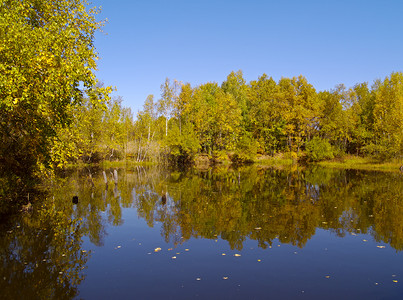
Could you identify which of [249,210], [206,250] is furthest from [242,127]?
[206,250]

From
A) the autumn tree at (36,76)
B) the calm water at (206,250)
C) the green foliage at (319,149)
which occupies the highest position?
the autumn tree at (36,76)

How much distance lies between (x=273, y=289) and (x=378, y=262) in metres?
5.56

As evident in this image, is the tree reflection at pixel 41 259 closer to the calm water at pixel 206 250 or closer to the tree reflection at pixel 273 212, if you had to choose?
the calm water at pixel 206 250

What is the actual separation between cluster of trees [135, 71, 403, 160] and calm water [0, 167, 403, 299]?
48.9 m

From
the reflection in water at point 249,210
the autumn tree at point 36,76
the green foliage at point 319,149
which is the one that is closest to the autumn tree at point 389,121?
the green foliage at point 319,149

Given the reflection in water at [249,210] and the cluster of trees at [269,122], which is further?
the cluster of trees at [269,122]

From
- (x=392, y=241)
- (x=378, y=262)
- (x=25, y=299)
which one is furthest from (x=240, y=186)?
(x=25, y=299)

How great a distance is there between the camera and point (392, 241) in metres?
15.4

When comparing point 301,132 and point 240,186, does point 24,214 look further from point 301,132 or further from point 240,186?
point 301,132

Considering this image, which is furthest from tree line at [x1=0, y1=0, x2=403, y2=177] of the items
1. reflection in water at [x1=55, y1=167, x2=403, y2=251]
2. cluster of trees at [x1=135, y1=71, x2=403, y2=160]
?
reflection in water at [x1=55, y1=167, x2=403, y2=251]

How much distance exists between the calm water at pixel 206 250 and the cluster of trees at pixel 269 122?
48.9 metres

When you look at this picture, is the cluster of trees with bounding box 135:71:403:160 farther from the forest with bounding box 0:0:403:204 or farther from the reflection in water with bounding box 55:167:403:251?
the reflection in water with bounding box 55:167:403:251

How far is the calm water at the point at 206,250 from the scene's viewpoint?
10.4 m

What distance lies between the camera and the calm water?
1041 cm
